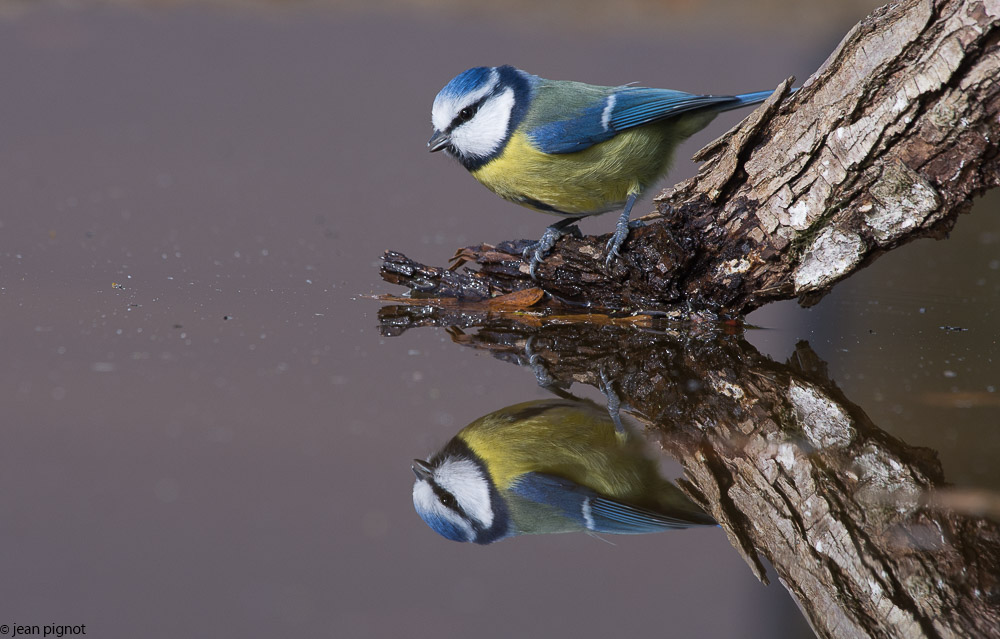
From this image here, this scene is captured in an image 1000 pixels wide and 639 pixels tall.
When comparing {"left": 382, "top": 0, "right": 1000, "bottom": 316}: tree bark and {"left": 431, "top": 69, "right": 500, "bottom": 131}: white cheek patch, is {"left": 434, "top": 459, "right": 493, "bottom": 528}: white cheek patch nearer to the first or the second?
{"left": 382, "top": 0, "right": 1000, "bottom": 316}: tree bark

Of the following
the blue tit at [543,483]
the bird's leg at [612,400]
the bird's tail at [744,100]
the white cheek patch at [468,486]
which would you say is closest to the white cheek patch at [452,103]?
the bird's tail at [744,100]

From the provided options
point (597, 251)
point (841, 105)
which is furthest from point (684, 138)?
point (841, 105)

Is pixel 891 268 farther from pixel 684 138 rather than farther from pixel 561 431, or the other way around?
pixel 561 431

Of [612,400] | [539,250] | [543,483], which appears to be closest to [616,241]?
[539,250]

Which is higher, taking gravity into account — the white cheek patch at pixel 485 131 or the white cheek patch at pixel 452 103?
the white cheek patch at pixel 452 103

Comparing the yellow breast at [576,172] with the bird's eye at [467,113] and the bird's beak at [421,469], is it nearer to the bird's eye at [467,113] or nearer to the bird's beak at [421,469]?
the bird's eye at [467,113]

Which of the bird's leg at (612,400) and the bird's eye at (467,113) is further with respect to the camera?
the bird's eye at (467,113)

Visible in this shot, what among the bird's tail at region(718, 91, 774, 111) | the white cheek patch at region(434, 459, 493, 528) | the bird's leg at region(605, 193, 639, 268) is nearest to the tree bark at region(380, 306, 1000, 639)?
the white cheek patch at region(434, 459, 493, 528)

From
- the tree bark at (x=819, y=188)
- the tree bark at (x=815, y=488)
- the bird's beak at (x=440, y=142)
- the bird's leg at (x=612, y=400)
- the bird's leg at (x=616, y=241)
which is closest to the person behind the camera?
the tree bark at (x=815, y=488)
